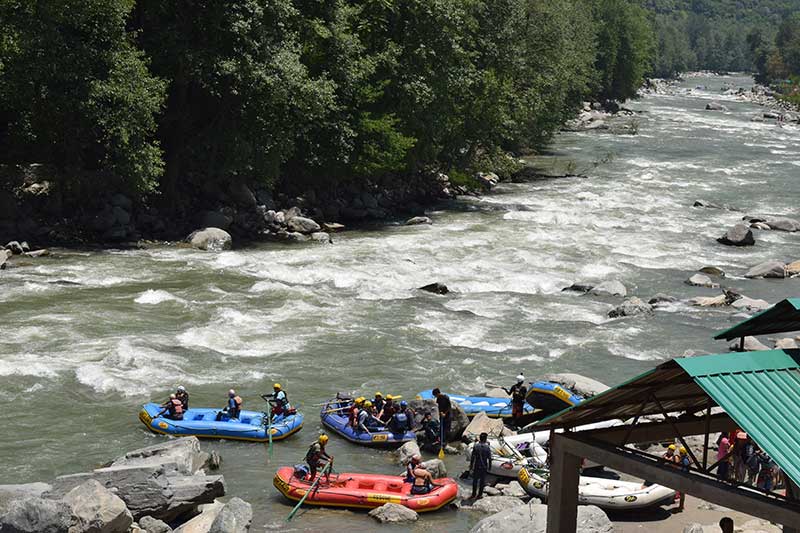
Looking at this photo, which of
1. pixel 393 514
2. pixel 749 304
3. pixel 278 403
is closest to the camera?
pixel 393 514

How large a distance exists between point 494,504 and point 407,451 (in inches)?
92.6

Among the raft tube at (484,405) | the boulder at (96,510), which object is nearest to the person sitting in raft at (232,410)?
the raft tube at (484,405)

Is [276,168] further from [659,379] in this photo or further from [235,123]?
[659,379]

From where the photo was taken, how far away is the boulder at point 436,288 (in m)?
29.4

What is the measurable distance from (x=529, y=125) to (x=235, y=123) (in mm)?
23684

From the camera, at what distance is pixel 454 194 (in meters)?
46.8

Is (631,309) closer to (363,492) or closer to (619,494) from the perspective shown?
(619,494)

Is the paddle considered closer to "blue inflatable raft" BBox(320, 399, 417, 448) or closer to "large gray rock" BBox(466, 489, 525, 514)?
"blue inflatable raft" BBox(320, 399, 417, 448)

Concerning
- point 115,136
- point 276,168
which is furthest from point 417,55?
point 115,136

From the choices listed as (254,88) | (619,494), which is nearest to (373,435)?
(619,494)

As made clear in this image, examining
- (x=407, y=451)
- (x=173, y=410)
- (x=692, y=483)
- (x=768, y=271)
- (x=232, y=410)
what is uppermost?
(x=692, y=483)

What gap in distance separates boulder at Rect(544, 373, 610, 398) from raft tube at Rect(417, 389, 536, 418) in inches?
41.7

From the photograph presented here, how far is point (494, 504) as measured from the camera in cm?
1694

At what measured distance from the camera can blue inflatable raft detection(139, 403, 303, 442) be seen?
1905 centimetres
